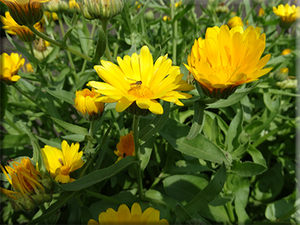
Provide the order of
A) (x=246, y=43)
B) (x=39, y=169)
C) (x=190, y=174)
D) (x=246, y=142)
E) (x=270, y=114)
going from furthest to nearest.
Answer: (x=270, y=114), (x=190, y=174), (x=246, y=142), (x=39, y=169), (x=246, y=43)

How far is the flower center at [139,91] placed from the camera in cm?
56

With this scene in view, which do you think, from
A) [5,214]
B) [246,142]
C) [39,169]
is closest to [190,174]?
[246,142]

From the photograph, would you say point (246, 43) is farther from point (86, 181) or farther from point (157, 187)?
point (157, 187)

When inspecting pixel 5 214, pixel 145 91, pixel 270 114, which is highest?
pixel 145 91

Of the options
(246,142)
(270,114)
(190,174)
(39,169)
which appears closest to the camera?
(39,169)

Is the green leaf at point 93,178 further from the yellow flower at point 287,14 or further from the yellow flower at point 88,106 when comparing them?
the yellow flower at point 287,14

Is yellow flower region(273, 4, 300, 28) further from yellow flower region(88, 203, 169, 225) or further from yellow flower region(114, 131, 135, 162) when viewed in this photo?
yellow flower region(88, 203, 169, 225)

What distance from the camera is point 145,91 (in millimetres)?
570

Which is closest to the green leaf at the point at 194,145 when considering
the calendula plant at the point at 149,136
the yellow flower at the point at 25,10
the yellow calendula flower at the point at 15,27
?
the calendula plant at the point at 149,136

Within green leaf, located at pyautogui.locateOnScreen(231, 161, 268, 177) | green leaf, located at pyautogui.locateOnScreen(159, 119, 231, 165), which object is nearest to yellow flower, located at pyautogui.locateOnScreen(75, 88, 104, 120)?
green leaf, located at pyautogui.locateOnScreen(159, 119, 231, 165)

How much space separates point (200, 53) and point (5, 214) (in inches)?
49.1

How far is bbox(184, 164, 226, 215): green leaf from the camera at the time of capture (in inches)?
22.1

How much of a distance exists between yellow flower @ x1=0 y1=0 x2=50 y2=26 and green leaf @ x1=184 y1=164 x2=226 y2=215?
0.66m

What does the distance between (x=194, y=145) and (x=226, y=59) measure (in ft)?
0.90
